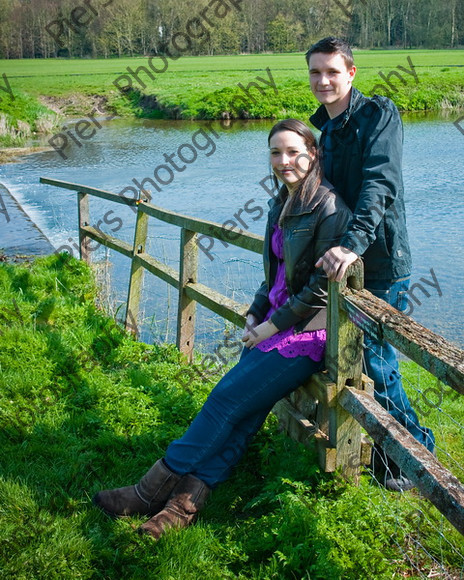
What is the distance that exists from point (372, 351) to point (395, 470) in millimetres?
666

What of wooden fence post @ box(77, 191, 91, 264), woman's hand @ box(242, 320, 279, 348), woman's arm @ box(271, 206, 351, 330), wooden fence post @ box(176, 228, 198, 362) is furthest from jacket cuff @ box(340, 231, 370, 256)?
wooden fence post @ box(77, 191, 91, 264)

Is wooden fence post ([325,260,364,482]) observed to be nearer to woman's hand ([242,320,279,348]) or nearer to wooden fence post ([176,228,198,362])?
woman's hand ([242,320,279,348])

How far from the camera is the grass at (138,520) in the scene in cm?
266

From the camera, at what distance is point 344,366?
9.45 feet

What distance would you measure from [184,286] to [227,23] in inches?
2067

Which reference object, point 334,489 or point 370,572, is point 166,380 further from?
point 370,572

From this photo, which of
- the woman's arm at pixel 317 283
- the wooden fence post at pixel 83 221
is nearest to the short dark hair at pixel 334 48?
the woman's arm at pixel 317 283

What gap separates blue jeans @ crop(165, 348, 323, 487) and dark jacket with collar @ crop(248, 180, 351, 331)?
194 mm

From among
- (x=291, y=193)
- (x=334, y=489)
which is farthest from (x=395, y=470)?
(x=291, y=193)

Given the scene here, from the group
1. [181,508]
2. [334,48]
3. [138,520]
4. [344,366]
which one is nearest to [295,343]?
[344,366]

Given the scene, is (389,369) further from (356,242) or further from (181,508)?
(181,508)

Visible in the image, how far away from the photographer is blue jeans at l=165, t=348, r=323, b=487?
303 centimetres

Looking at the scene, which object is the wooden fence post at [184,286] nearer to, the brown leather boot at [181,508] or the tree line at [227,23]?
the brown leather boot at [181,508]

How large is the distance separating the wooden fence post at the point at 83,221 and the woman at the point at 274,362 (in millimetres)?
6129
